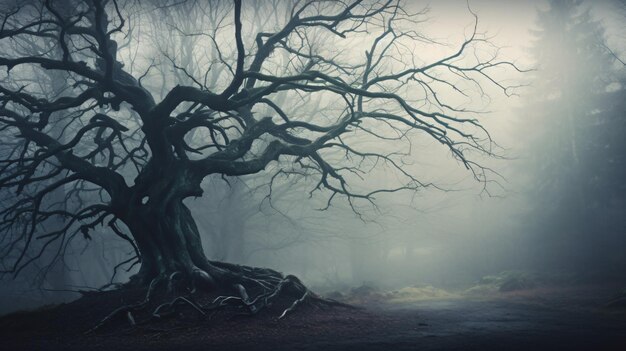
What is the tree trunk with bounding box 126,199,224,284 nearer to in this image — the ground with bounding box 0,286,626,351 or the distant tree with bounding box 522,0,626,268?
the ground with bounding box 0,286,626,351

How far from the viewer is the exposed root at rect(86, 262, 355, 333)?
632cm

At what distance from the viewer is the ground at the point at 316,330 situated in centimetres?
475

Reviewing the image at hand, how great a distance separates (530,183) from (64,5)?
22.0m

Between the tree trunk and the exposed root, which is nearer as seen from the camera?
the exposed root

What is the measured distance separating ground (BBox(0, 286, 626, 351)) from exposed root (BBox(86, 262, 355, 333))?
138 mm

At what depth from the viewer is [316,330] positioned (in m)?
5.86

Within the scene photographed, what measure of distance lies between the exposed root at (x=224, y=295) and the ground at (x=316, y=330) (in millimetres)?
138

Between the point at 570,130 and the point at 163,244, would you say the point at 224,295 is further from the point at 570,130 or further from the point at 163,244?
the point at 570,130

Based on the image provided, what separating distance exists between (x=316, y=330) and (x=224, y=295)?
238cm

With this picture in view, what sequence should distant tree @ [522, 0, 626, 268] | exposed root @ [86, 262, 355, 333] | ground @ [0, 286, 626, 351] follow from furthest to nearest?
1. distant tree @ [522, 0, 626, 268]
2. exposed root @ [86, 262, 355, 333]
3. ground @ [0, 286, 626, 351]

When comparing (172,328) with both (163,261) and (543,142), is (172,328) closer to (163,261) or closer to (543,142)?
(163,261)

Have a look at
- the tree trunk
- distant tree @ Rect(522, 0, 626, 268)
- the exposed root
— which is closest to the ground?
the exposed root

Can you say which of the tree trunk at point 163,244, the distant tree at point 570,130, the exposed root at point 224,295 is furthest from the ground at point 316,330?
the distant tree at point 570,130

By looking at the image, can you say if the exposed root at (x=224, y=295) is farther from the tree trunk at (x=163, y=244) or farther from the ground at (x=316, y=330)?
the tree trunk at (x=163, y=244)
